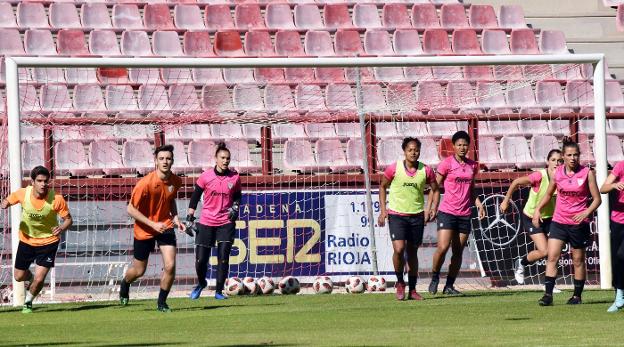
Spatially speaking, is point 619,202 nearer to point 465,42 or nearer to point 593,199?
point 593,199

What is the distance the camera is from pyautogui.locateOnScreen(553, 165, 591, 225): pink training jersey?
13133mm

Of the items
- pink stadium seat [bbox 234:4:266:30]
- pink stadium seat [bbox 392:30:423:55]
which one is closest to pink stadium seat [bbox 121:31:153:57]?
pink stadium seat [bbox 234:4:266:30]

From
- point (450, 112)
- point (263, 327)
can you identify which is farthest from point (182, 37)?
point (263, 327)

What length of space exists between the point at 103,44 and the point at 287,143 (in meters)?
4.04

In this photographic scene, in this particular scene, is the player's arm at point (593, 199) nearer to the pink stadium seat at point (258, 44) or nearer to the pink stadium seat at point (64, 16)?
the pink stadium seat at point (258, 44)

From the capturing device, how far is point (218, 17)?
908 inches

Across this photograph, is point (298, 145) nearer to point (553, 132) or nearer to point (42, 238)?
point (553, 132)

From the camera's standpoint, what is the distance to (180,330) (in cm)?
1116

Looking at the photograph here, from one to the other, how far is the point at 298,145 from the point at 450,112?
3.30 m

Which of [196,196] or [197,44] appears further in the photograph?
[197,44]

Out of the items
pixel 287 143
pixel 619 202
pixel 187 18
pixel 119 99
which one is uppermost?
pixel 187 18

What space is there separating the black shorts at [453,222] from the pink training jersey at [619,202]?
10.8ft

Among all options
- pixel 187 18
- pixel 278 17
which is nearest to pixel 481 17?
pixel 278 17

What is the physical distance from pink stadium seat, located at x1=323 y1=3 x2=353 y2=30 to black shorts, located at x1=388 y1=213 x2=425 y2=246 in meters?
8.92
